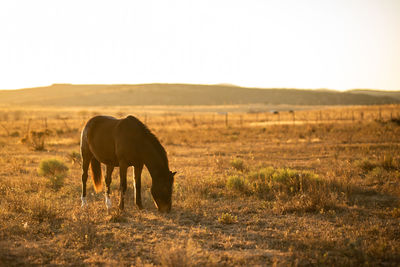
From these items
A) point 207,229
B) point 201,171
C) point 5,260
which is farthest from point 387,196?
point 5,260

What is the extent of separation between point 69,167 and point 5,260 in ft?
25.6

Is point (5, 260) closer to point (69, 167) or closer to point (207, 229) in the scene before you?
point (207, 229)

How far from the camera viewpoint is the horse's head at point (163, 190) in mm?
6266

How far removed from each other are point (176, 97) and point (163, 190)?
115 meters

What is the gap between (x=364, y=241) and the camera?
16.3 feet

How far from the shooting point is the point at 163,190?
6.29 meters

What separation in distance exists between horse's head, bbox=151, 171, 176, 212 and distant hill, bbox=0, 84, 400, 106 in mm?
105526

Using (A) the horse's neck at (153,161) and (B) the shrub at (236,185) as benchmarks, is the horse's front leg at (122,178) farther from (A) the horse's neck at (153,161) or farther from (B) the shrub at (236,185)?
(B) the shrub at (236,185)

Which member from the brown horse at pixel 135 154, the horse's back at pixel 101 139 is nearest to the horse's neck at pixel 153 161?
the brown horse at pixel 135 154

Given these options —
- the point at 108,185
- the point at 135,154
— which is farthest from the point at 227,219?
the point at 108,185

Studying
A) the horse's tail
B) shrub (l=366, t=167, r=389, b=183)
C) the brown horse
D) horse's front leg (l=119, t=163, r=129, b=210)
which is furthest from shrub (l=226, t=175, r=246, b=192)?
shrub (l=366, t=167, r=389, b=183)

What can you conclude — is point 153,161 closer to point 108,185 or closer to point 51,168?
point 108,185

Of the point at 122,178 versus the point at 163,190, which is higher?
the point at 122,178

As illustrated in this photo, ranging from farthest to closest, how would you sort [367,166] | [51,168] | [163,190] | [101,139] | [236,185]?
1. [51,168]
2. [367,166]
3. [236,185]
4. [101,139]
5. [163,190]
